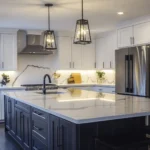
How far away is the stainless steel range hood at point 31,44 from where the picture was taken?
6.83 m

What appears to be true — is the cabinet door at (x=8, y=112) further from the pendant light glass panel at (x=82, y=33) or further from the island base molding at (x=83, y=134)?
the pendant light glass panel at (x=82, y=33)

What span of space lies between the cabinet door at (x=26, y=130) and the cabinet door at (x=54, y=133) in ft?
3.02

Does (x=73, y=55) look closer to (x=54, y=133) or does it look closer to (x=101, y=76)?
(x=101, y=76)

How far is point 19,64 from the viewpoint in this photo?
712cm

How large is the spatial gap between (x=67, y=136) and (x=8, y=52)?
466 centimetres

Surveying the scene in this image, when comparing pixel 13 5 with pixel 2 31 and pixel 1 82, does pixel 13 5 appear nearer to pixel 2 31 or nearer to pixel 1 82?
pixel 2 31

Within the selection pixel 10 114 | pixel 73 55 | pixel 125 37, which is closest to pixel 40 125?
pixel 10 114

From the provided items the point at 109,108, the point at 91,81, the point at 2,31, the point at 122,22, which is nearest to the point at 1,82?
the point at 2,31

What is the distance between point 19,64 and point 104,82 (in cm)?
263

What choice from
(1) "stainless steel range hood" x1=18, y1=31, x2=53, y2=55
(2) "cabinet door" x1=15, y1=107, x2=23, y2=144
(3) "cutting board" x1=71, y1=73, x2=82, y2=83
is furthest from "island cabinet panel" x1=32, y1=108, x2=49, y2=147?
(3) "cutting board" x1=71, y1=73, x2=82, y2=83

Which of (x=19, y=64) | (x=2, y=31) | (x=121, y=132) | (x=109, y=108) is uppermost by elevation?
(x=2, y=31)

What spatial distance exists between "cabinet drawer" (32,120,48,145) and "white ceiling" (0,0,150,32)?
2.05 metres

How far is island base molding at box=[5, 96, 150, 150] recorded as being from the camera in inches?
93.5

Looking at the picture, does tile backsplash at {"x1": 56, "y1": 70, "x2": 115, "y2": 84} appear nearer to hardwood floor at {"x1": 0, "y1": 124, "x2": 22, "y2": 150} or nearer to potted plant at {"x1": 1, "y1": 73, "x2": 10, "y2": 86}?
potted plant at {"x1": 1, "y1": 73, "x2": 10, "y2": 86}
